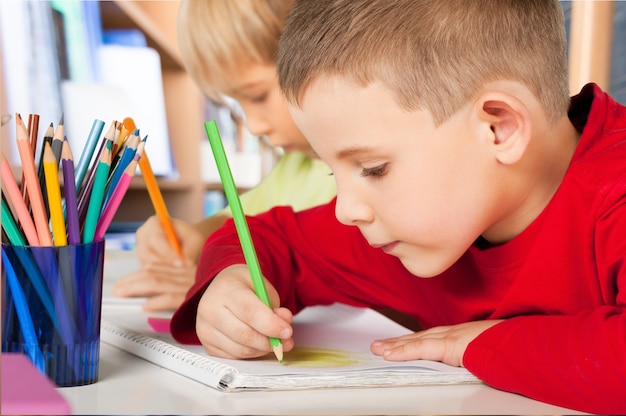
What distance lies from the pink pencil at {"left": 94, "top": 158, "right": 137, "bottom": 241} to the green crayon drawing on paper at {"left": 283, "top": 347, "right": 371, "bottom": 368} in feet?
0.56

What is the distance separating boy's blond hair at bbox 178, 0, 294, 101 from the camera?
1.15 m

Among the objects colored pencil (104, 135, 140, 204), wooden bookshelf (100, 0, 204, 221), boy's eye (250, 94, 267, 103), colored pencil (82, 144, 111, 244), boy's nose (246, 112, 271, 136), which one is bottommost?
colored pencil (82, 144, 111, 244)

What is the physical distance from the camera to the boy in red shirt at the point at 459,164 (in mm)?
597

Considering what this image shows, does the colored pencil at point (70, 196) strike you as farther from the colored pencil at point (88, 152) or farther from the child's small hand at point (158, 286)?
the child's small hand at point (158, 286)

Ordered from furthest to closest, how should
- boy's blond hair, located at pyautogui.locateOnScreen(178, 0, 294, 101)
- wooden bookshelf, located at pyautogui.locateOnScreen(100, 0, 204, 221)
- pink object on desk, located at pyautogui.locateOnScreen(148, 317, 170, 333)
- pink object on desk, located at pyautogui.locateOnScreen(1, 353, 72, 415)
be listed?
wooden bookshelf, located at pyautogui.locateOnScreen(100, 0, 204, 221) < boy's blond hair, located at pyautogui.locateOnScreen(178, 0, 294, 101) < pink object on desk, located at pyautogui.locateOnScreen(148, 317, 170, 333) < pink object on desk, located at pyautogui.locateOnScreen(1, 353, 72, 415)

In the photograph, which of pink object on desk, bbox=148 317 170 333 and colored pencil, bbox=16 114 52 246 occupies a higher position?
colored pencil, bbox=16 114 52 246

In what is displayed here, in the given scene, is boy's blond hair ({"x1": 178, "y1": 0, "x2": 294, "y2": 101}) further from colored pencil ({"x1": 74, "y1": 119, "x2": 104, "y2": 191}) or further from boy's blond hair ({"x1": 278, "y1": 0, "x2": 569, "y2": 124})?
colored pencil ({"x1": 74, "y1": 119, "x2": 104, "y2": 191})

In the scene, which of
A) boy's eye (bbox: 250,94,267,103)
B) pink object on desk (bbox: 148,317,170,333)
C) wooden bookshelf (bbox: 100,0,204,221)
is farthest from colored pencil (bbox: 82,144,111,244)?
wooden bookshelf (bbox: 100,0,204,221)

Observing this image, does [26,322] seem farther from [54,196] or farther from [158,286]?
[158,286]

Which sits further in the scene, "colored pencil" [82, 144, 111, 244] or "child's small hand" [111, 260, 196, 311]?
"child's small hand" [111, 260, 196, 311]

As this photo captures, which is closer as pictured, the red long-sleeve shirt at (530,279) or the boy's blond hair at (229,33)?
the red long-sleeve shirt at (530,279)

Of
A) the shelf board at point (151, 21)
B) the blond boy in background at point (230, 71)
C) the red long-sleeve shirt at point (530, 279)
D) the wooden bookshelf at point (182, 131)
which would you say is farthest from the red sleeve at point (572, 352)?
the wooden bookshelf at point (182, 131)

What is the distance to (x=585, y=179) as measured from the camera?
642 millimetres

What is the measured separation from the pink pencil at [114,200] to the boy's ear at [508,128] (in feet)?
0.97
